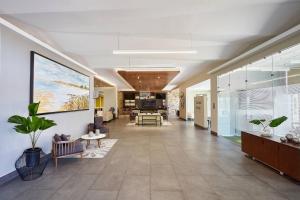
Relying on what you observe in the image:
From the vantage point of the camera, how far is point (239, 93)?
21.1ft

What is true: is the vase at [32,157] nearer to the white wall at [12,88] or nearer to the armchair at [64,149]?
the white wall at [12,88]

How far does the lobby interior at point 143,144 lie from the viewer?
2916mm

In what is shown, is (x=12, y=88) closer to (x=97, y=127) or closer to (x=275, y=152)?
(x=97, y=127)

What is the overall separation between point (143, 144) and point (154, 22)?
413 cm

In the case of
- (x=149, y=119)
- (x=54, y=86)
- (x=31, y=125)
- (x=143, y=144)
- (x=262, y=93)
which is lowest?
(x=143, y=144)

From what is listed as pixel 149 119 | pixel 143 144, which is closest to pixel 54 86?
pixel 143 144

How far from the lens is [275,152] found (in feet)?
11.7

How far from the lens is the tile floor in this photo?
8.96 feet

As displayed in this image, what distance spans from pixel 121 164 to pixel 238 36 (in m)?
4.63

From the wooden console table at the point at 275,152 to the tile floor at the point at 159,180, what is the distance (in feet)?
0.58

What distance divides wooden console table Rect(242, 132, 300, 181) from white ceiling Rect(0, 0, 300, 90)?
2.70 metres

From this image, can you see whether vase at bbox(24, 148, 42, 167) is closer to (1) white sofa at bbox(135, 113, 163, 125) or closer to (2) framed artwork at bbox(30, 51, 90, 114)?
(2) framed artwork at bbox(30, 51, 90, 114)

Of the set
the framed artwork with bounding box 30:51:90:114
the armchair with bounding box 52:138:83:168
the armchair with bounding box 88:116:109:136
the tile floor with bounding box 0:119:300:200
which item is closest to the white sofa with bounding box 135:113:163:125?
the armchair with bounding box 88:116:109:136

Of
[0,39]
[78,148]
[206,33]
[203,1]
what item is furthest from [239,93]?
[0,39]
